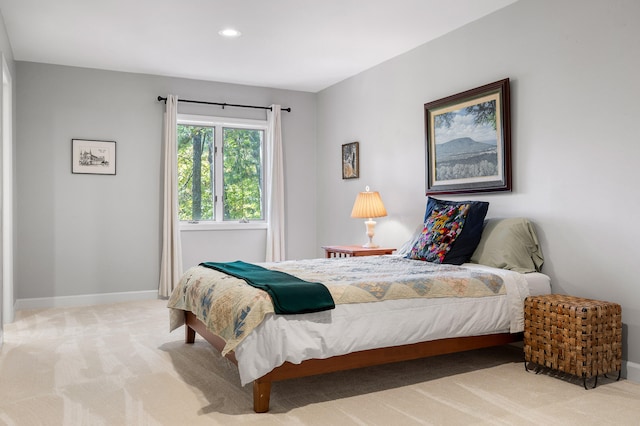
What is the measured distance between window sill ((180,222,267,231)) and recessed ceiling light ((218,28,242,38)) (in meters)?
2.39

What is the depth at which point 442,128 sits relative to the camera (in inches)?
→ 178

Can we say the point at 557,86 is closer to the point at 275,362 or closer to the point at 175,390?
the point at 275,362

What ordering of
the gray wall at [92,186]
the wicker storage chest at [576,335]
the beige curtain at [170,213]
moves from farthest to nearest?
1. the beige curtain at [170,213]
2. the gray wall at [92,186]
3. the wicker storage chest at [576,335]

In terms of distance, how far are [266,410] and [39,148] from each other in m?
4.22

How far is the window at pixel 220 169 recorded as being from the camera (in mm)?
6164

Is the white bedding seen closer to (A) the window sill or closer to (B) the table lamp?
(B) the table lamp

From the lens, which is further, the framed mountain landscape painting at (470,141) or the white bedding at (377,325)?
the framed mountain landscape painting at (470,141)

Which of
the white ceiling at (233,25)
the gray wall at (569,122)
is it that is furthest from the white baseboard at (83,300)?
the gray wall at (569,122)

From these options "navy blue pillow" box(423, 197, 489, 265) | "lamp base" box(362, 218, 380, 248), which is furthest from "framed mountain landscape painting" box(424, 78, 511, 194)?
"lamp base" box(362, 218, 380, 248)

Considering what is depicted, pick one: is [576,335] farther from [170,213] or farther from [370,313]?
[170,213]

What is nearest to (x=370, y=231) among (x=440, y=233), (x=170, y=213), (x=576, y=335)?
(x=440, y=233)

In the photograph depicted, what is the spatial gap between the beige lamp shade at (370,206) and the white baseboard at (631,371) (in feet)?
8.18

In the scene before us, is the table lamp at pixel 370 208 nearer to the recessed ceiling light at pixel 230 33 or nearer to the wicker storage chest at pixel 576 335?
the recessed ceiling light at pixel 230 33

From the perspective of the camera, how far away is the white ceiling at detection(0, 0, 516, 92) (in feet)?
12.9
